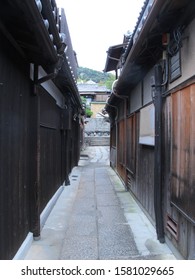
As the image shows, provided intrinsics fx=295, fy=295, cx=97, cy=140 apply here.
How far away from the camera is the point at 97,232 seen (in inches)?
203

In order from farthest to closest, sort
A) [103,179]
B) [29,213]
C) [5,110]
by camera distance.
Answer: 1. [103,179]
2. [29,213]
3. [5,110]

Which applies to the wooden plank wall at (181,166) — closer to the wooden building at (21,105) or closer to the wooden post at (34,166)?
the wooden building at (21,105)

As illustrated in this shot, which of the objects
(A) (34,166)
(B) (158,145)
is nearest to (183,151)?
(B) (158,145)

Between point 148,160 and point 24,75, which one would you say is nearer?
point 24,75

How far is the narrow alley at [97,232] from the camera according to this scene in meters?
4.20

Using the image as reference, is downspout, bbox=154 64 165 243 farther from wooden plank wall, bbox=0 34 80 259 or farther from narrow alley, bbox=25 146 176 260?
wooden plank wall, bbox=0 34 80 259

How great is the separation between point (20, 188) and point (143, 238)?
2199 mm

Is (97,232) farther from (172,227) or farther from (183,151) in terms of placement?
(183,151)

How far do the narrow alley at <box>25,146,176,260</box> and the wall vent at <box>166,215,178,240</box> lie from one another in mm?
280

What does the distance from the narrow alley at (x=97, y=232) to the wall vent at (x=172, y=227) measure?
0.28 m

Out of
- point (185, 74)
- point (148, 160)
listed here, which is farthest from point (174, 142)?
point (148, 160)

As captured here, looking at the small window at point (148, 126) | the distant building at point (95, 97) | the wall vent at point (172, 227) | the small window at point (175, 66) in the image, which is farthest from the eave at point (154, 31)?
the distant building at point (95, 97)

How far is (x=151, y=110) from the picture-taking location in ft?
18.1

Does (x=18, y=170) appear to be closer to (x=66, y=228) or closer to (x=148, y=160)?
(x=66, y=228)
